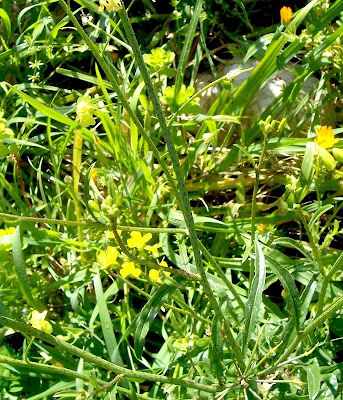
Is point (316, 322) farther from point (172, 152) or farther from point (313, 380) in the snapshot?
point (172, 152)

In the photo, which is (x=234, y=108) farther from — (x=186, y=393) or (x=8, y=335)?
(x=8, y=335)

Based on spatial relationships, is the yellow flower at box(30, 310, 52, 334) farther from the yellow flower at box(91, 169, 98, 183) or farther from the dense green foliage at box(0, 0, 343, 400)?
the yellow flower at box(91, 169, 98, 183)

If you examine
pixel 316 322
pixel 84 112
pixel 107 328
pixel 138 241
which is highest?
pixel 84 112

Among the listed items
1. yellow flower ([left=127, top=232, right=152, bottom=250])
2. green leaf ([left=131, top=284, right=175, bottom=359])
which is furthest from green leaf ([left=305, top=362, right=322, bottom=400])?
yellow flower ([left=127, top=232, right=152, bottom=250])

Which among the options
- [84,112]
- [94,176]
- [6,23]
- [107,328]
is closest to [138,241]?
[84,112]

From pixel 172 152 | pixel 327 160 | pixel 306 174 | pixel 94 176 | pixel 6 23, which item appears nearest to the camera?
pixel 172 152

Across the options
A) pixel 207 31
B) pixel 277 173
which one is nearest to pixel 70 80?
pixel 207 31
